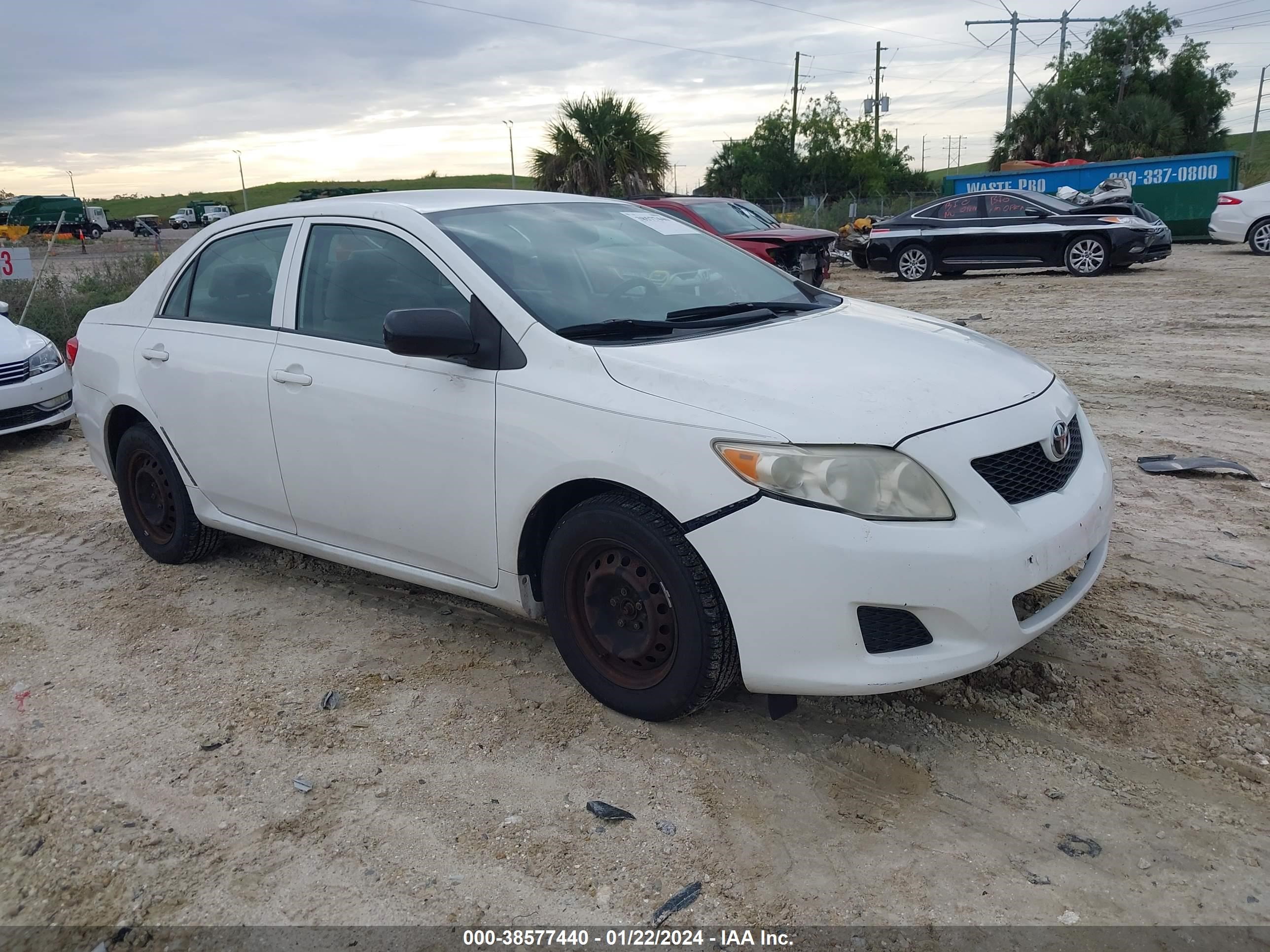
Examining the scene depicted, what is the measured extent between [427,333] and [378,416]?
546 millimetres

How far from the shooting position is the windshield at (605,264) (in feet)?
11.6

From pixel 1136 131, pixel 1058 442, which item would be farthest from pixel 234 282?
pixel 1136 131

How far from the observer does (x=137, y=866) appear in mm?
2732

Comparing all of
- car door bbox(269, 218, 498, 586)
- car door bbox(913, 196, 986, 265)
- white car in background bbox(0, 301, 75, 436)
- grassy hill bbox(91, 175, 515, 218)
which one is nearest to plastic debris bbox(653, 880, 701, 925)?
car door bbox(269, 218, 498, 586)

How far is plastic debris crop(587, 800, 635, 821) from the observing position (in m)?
2.86

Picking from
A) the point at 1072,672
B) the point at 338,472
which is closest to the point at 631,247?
the point at 338,472

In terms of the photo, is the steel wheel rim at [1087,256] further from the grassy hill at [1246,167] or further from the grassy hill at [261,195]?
the grassy hill at [261,195]

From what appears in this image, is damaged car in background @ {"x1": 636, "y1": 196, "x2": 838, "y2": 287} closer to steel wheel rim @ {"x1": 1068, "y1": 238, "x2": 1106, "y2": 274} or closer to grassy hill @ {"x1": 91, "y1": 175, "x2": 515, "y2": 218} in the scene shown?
steel wheel rim @ {"x1": 1068, "y1": 238, "x2": 1106, "y2": 274}

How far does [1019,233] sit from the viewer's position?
16.9m

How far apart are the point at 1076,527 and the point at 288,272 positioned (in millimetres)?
3105

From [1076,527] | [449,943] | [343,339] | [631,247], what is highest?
[631,247]

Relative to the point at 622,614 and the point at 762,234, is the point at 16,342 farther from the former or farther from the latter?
the point at 762,234

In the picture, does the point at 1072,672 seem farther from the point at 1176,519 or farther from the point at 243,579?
the point at 243,579

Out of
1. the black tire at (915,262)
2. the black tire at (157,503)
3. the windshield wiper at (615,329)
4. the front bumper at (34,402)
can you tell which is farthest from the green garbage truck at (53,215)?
the windshield wiper at (615,329)
